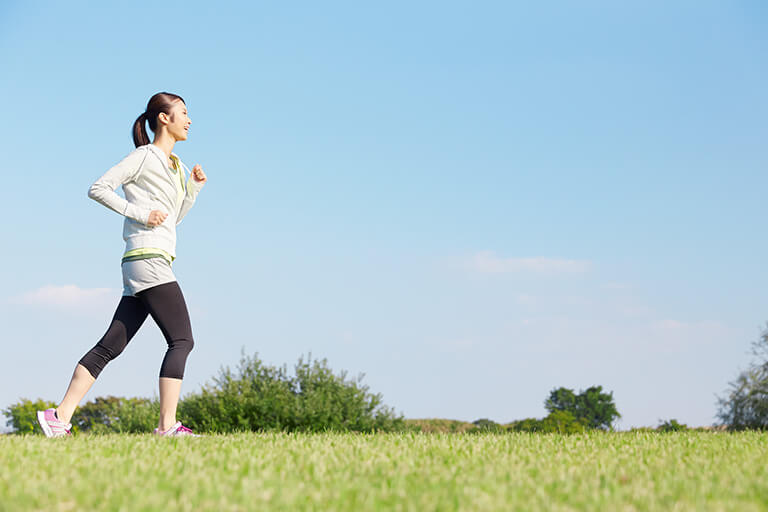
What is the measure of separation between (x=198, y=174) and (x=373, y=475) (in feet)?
14.2

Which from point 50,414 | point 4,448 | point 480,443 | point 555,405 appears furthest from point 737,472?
point 555,405

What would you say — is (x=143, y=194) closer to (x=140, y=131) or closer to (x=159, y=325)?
(x=140, y=131)

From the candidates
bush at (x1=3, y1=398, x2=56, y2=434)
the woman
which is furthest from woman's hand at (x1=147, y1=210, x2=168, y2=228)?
bush at (x1=3, y1=398, x2=56, y2=434)

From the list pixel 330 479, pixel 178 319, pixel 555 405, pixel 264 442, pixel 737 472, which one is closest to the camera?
pixel 330 479

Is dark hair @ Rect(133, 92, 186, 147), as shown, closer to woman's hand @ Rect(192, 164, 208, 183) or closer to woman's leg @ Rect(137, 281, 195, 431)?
woman's hand @ Rect(192, 164, 208, 183)

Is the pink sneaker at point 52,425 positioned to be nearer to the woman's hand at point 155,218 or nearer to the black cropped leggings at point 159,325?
the black cropped leggings at point 159,325

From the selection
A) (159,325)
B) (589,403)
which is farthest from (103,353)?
(589,403)

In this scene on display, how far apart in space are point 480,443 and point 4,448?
4091mm

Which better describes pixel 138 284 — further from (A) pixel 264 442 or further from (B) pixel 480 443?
(B) pixel 480 443

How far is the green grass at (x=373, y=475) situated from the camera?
3779 millimetres

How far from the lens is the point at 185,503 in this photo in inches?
144

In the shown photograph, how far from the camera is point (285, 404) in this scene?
519 inches

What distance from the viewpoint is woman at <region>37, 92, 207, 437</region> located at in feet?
22.4

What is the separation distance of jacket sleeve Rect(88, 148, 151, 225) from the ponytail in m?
0.38
